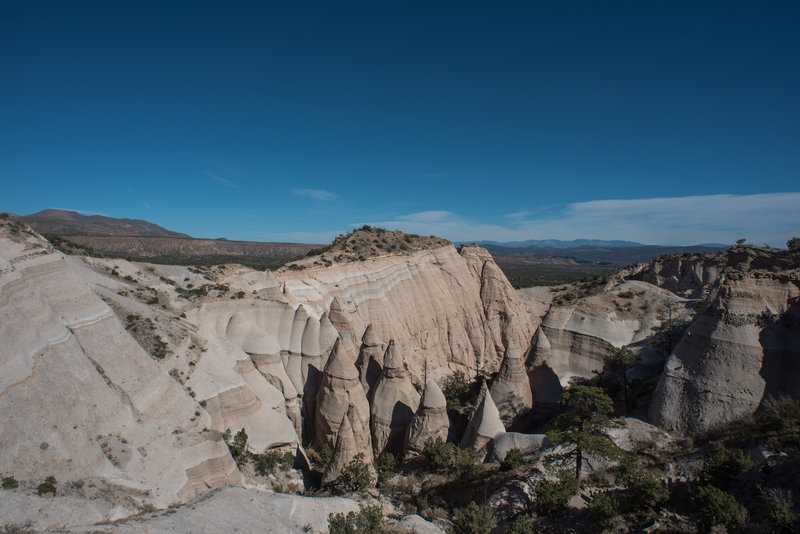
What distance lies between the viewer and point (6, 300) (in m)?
12.1


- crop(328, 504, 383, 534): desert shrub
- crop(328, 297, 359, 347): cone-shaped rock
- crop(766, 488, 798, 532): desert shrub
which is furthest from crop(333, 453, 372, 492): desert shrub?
crop(766, 488, 798, 532): desert shrub

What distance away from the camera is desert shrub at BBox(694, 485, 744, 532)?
28.4ft

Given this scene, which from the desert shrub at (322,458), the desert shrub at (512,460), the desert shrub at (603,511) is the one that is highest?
the desert shrub at (603,511)

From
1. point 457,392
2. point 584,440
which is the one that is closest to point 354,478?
point 584,440

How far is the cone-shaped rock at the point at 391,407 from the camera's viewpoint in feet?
62.1

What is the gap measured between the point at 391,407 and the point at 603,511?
10.7m

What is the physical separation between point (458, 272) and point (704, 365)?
64.0ft

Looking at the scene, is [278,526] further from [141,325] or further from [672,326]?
[672,326]

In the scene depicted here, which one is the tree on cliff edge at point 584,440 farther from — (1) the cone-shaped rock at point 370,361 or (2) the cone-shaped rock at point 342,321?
(2) the cone-shaped rock at point 342,321

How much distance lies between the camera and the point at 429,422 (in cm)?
1766

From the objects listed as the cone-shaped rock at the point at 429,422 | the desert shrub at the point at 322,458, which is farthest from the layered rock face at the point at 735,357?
the desert shrub at the point at 322,458

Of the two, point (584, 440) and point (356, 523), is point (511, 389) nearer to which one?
point (584, 440)

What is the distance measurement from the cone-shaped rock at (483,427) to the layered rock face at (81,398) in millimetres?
9857

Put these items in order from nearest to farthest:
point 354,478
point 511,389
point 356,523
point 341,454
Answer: point 356,523 < point 354,478 < point 341,454 < point 511,389
